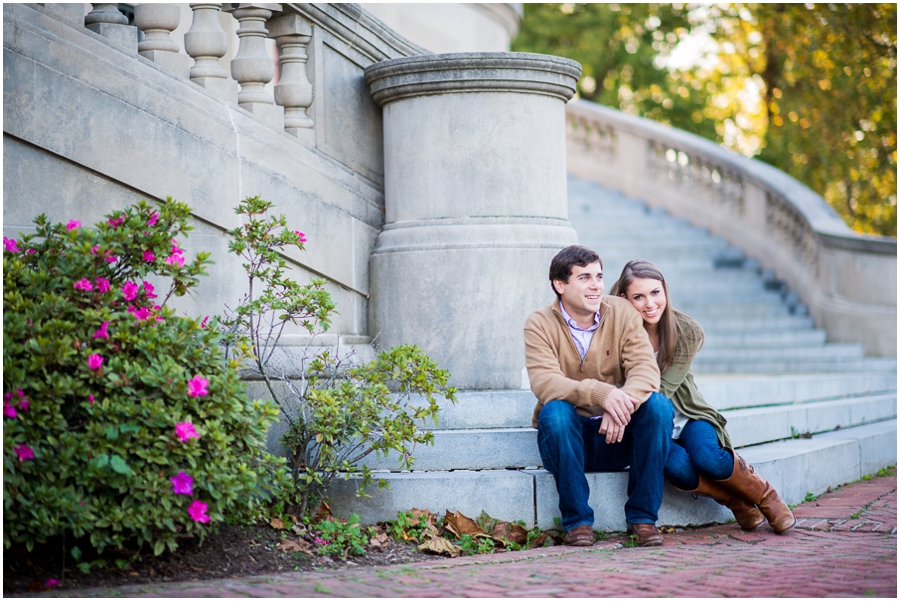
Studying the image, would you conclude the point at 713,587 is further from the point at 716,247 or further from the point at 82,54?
the point at 716,247

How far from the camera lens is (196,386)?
394 cm

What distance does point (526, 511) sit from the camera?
16.2 ft

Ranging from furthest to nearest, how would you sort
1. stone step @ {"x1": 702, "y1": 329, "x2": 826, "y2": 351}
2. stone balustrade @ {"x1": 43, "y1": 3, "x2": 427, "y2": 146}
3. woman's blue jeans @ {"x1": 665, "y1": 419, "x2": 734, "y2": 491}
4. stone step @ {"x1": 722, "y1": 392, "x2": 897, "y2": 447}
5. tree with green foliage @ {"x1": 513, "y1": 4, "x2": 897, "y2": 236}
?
tree with green foliage @ {"x1": 513, "y1": 4, "x2": 897, "y2": 236} < stone step @ {"x1": 702, "y1": 329, "x2": 826, "y2": 351} < stone step @ {"x1": 722, "y1": 392, "x2": 897, "y2": 447} < stone balustrade @ {"x1": 43, "y1": 3, "x2": 427, "y2": 146} < woman's blue jeans @ {"x1": 665, "y1": 419, "x2": 734, "y2": 491}

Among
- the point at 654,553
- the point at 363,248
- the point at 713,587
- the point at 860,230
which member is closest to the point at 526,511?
the point at 654,553

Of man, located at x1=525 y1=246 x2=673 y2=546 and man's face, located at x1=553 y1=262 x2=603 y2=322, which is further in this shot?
man's face, located at x1=553 y1=262 x2=603 y2=322

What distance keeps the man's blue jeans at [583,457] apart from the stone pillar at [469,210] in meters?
1.07

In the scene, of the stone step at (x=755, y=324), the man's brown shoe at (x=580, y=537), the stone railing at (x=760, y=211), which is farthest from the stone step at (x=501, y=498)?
the stone railing at (x=760, y=211)

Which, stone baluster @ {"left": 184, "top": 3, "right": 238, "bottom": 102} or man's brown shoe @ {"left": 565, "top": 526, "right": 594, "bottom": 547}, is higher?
stone baluster @ {"left": 184, "top": 3, "right": 238, "bottom": 102}

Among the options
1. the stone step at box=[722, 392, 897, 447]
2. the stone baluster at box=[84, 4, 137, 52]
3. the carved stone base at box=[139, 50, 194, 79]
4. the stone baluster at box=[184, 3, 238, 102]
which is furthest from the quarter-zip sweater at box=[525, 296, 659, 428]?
the stone baluster at box=[84, 4, 137, 52]

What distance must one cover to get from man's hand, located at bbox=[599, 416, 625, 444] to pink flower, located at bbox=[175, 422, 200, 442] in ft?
6.29

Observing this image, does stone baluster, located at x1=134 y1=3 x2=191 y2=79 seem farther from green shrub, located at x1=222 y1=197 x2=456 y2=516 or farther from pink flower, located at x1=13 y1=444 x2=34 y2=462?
pink flower, located at x1=13 y1=444 x2=34 y2=462

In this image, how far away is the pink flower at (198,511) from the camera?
153 inches

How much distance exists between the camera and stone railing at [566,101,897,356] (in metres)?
10.1

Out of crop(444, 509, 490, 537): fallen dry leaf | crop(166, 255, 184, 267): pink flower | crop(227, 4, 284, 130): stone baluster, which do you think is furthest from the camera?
crop(227, 4, 284, 130): stone baluster
